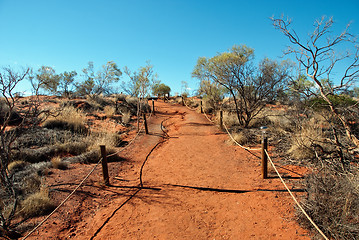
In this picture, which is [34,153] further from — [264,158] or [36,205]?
[264,158]

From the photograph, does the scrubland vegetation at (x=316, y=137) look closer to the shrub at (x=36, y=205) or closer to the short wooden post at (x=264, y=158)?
the short wooden post at (x=264, y=158)

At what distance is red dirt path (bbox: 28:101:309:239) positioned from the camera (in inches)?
146

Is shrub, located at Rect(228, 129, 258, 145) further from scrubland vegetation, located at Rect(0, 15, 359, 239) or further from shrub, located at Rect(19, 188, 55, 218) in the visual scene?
shrub, located at Rect(19, 188, 55, 218)

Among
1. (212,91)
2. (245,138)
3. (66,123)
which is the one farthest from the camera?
(212,91)

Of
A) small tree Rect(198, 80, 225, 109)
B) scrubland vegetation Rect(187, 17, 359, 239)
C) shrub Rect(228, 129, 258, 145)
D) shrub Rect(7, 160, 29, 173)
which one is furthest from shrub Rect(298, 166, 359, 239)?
small tree Rect(198, 80, 225, 109)

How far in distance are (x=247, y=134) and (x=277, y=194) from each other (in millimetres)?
5210

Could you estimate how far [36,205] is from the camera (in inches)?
166

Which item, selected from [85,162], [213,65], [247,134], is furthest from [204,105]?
[85,162]

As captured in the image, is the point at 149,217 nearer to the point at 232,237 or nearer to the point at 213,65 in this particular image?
A: the point at 232,237

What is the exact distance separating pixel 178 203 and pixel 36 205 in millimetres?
2851

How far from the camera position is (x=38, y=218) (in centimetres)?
407

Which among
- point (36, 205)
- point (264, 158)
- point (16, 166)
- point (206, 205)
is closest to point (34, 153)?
point (16, 166)

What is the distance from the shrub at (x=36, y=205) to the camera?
412 cm

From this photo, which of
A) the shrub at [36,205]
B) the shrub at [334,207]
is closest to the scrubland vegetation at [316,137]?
the shrub at [334,207]
